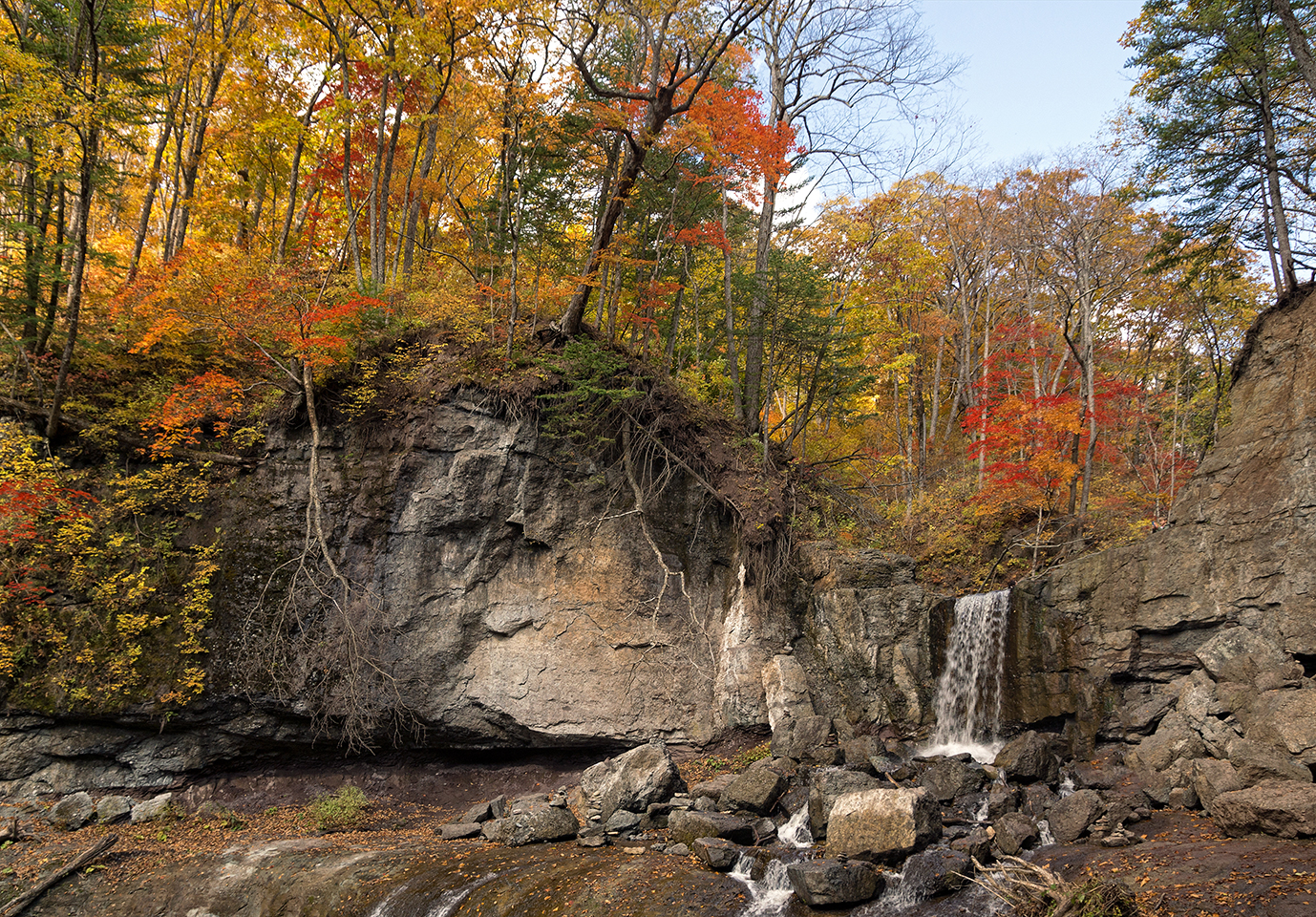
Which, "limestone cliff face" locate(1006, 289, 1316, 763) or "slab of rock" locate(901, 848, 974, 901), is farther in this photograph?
"limestone cliff face" locate(1006, 289, 1316, 763)

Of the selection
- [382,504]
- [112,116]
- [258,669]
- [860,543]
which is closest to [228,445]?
[382,504]

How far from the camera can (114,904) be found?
7844 mm

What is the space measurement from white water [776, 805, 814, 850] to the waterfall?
3083 millimetres

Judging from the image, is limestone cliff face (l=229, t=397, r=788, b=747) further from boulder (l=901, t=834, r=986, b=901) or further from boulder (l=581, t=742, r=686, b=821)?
boulder (l=901, t=834, r=986, b=901)

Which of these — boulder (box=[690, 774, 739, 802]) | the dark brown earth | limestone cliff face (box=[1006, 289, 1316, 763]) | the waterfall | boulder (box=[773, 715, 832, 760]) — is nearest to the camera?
the dark brown earth

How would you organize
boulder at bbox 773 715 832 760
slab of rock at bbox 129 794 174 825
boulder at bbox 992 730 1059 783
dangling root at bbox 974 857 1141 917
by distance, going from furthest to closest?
boulder at bbox 773 715 832 760
slab of rock at bbox 129 794 174 825
boulder at bbox 992 730 1059 783
dangling root at bbox 974 857 1141 917

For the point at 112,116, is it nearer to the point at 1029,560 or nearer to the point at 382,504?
the point at 382,504

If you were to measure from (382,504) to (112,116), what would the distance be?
7.53 metres

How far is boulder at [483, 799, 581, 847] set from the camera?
30.0ft

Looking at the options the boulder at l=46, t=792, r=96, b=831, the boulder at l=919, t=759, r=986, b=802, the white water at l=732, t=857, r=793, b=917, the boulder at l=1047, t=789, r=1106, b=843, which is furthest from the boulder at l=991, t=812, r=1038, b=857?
the boulder at l=46, t=792, r=96, b=831

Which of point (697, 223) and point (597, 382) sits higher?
point (697, 223)

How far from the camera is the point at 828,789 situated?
8.96 m

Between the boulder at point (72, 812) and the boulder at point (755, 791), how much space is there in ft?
29.6

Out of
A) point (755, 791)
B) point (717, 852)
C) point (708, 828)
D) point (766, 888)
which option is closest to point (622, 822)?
point (708, 828)
